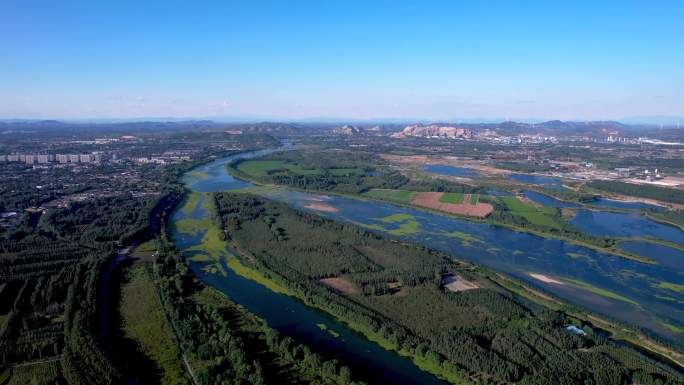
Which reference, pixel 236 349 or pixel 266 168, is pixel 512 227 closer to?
pixel 236 349

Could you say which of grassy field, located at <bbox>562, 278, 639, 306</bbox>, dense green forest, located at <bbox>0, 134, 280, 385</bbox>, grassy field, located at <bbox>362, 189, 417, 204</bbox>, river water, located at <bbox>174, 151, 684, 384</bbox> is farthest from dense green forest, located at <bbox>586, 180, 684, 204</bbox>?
dense green forest, located at <bbox>0, 134, 280, 385</bbox>

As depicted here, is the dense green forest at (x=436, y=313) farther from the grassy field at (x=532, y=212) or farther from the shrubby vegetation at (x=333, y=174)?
the shrubby vegetation at (x=333, y=174)

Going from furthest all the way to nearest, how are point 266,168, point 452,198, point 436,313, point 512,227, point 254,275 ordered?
point 266,168, point 452,198, point 512,227, point 254,275, point 436,313

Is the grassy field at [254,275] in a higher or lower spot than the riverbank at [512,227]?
lower

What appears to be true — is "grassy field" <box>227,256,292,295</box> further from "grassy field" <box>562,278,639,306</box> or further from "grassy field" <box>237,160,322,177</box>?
"grassy field" <box>237,160,322,177</box>

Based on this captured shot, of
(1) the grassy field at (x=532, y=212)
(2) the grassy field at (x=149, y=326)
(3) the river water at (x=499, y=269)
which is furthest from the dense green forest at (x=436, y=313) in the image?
(1) the grassy field at (x=532, y=212)

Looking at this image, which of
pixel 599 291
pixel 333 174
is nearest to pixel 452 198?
pixel 333 174
